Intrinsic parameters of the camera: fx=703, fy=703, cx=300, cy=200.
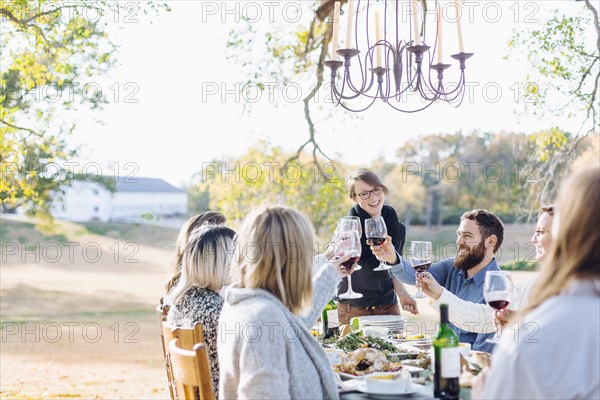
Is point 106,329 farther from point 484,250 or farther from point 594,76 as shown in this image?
point 484,250

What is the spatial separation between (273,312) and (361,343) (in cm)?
98

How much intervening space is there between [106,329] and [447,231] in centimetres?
864

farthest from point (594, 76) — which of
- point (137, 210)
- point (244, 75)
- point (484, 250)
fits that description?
point (137, 210)

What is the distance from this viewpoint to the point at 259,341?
182 centimetres

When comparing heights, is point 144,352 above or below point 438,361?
below

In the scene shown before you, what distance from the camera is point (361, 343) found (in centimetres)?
277

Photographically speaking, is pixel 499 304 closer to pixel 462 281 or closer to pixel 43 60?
pixel 462 281

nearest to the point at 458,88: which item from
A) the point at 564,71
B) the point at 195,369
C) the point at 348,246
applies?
the point at 348,246

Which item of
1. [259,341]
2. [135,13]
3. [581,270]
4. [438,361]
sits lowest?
A: [438,361]

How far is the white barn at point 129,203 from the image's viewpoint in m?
19.9

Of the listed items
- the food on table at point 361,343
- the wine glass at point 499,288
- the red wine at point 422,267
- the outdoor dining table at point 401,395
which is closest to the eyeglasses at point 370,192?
the red wine at point 422,267

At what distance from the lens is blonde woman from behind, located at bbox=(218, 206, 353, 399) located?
6.05ft

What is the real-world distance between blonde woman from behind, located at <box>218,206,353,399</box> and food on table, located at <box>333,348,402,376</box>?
412mm

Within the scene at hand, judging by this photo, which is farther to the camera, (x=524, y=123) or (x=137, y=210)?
(x=137, y=210)
